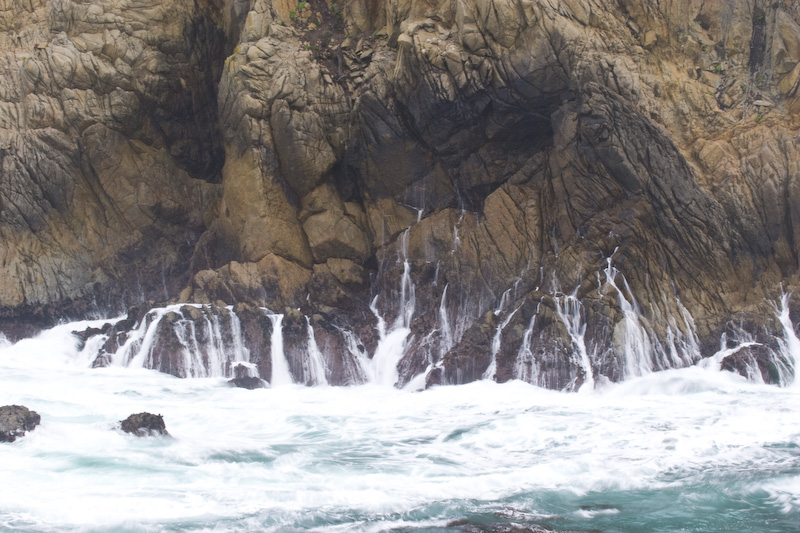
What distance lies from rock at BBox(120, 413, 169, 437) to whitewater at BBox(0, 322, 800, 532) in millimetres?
263

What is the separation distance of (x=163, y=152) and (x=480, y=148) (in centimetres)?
1122

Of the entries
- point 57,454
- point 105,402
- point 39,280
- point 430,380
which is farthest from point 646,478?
point 39,280

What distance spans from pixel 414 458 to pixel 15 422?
7269 millimetres

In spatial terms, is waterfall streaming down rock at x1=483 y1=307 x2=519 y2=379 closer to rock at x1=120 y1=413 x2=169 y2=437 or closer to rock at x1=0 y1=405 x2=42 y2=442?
rock at x1=120 y1=413 x2=169 y2=437

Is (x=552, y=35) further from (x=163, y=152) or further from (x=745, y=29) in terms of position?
(x=163, y=152)

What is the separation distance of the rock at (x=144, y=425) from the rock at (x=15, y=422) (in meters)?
1.59

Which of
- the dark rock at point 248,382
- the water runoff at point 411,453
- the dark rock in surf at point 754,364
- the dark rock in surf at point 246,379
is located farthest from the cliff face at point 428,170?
the dark rock at point 248,382

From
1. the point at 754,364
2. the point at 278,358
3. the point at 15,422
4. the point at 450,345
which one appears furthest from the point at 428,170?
the point at 15,422

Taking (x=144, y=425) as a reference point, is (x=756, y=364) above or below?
above

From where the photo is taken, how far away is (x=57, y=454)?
13812 mm

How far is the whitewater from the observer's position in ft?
36.4

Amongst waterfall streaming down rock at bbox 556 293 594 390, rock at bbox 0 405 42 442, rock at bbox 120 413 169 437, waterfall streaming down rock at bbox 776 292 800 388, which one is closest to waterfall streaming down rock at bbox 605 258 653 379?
waterfall streaming down rock at bbox 556 293 594 390

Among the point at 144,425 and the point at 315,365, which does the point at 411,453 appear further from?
the point at 315,365

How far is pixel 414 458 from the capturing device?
560 inches
